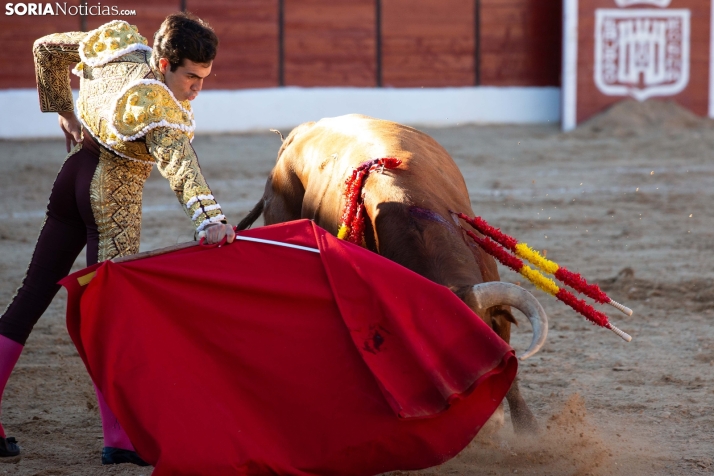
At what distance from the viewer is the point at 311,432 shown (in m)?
2.23

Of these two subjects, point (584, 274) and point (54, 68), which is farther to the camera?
point (584, 274)

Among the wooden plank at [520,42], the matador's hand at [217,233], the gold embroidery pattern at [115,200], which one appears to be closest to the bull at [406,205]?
the matador's hand at [217,233]

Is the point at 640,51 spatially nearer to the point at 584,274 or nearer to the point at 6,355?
the point at 584,274

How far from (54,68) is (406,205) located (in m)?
1.11

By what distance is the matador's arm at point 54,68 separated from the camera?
2688 millimetres

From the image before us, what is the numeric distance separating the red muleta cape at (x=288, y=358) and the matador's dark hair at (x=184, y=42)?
1.49ft

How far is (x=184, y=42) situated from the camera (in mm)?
2234

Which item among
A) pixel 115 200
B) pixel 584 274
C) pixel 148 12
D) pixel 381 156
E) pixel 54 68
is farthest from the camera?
pixel 148 12

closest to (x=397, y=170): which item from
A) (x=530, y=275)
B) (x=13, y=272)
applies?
(x=530, y=275)

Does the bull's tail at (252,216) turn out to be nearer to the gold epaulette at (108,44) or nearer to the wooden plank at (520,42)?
the gold epaulette at (108,44)

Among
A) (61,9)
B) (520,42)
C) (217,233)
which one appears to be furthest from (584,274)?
(61,9)

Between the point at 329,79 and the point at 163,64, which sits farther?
the point at 329,79

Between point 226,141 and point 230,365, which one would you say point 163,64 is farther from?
point 226,141

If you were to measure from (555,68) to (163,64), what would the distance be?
354 inches
